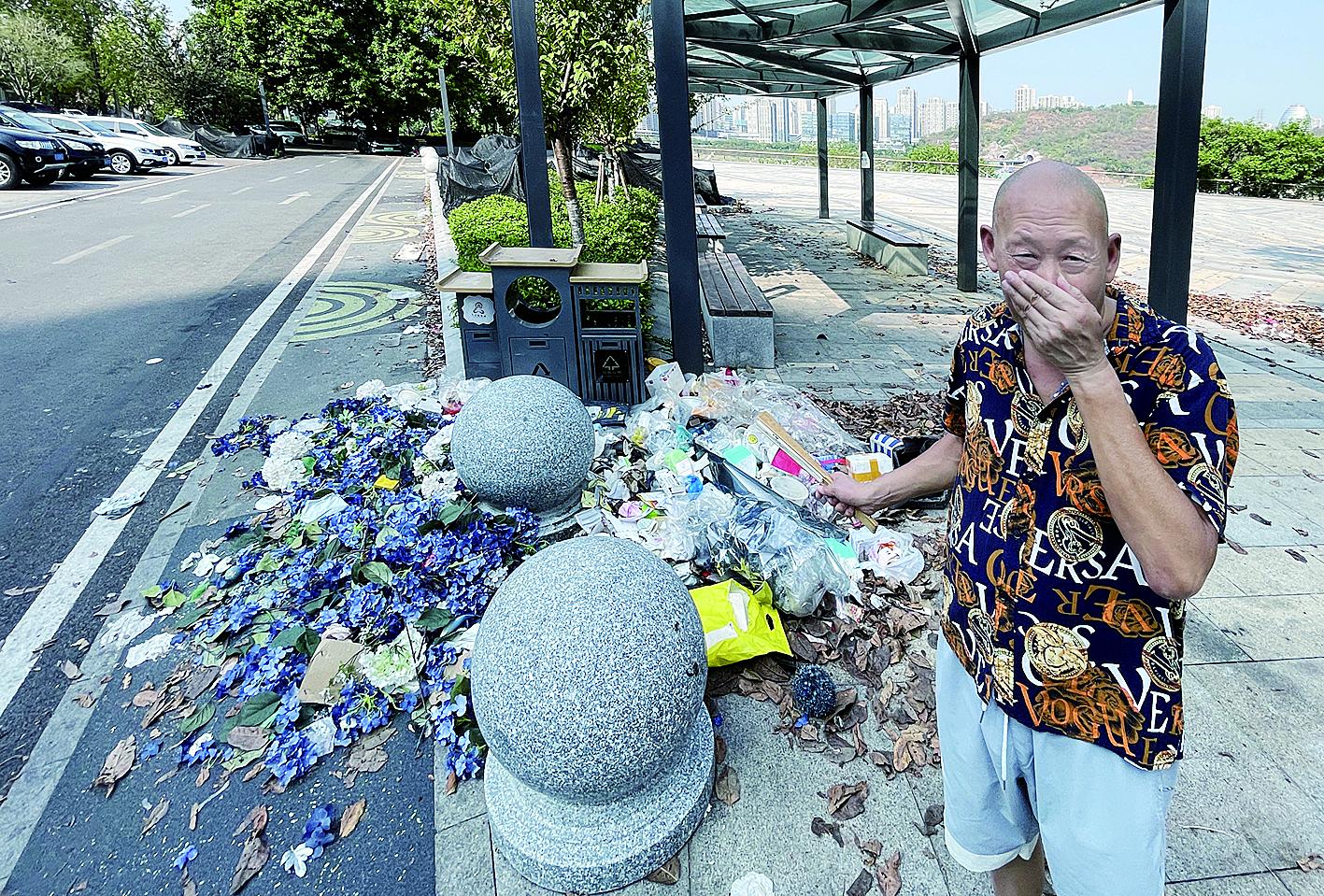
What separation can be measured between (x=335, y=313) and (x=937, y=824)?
879cm

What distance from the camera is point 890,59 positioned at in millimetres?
11922

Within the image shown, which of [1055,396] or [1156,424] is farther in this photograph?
[1055,396]

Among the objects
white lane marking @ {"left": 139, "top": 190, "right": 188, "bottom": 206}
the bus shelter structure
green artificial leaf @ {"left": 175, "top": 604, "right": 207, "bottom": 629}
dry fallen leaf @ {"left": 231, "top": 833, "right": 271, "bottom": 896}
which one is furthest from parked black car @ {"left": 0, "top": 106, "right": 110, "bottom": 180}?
dry fallen leaf @ {"left": 231, "top": 833, "right": 271, "bottom": 896}

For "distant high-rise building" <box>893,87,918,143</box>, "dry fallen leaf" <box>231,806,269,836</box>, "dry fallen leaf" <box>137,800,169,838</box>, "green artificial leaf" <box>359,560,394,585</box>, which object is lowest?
"dry fallen leaf" <box>231,806,269,836</box>

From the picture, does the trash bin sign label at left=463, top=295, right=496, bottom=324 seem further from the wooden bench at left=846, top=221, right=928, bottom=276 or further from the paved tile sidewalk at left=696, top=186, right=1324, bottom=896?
the wooden bench at left=846, top=221, right=928, bottom=276

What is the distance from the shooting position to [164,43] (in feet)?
161

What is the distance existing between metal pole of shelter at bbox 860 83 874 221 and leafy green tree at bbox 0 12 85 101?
166 ft

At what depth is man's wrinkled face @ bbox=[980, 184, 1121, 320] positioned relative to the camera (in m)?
1.35

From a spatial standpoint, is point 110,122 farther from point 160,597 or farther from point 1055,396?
point 1055,396

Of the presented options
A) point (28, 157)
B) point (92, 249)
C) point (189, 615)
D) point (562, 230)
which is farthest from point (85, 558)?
point (28, 157)

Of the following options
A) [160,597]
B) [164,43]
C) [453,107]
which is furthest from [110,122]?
[160,597]

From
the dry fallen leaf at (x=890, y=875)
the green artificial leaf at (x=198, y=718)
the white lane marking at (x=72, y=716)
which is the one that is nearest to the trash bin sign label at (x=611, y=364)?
the white lane marking at (x=72, y=716)

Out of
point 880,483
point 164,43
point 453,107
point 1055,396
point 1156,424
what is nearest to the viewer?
point 1156,424


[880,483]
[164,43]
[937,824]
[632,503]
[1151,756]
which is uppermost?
[164,43]
